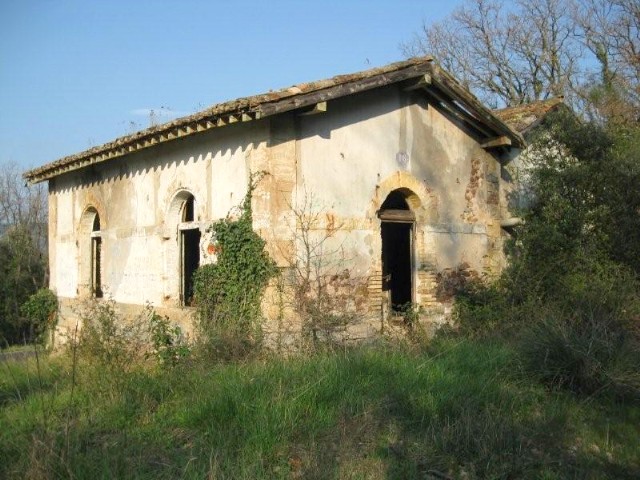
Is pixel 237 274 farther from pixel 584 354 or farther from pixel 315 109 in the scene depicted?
pixel 584 354

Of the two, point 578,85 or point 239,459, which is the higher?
point 578,85

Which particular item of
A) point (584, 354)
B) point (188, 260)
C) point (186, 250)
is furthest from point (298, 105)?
point (584, 354)

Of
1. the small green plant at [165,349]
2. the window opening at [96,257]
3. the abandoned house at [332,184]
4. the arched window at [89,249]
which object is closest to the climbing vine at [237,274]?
the abandoned house at [332,184]

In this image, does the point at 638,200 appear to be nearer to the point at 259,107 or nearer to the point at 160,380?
the point at 259,107

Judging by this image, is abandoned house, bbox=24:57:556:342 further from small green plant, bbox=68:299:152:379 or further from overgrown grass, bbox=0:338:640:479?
overgrown grass, bbox=0:338:640:479

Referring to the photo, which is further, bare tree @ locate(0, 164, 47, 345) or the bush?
bare tree @ locate(0, 164, 47, 345)

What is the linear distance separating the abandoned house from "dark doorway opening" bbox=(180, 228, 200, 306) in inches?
1.2

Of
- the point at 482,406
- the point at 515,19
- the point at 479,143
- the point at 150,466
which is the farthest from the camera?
the point at 515,19

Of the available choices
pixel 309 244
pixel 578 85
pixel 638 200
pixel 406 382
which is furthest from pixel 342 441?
pixel 578 85

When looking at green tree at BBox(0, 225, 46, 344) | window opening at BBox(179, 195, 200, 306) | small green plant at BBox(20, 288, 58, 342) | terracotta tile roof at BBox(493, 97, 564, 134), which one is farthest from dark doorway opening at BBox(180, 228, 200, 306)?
green tree at BBox(0, 225, 46, 344)

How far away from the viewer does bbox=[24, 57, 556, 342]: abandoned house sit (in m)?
9.20

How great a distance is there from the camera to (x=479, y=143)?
12094 millimetres

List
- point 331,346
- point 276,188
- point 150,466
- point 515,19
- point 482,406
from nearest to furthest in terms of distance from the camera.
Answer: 1. point 150,466
2. point 482,406
3. point 331,346
4. point 276,188
5. point 515,19

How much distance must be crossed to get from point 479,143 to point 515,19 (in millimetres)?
21190
